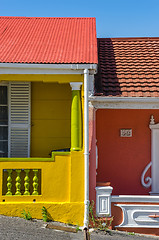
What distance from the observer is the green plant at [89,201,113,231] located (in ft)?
26.0

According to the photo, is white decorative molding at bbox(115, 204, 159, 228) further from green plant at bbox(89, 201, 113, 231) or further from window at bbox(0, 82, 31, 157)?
window at bbox(0, 82, 31, 157)

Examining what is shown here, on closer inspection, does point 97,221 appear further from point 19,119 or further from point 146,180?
point 19,119

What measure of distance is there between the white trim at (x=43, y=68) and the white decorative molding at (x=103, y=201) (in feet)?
7.81

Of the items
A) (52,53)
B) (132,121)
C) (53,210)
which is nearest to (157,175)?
(132,121)

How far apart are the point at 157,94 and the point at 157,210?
2473mm

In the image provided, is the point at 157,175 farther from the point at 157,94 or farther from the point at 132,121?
the point at 157,94

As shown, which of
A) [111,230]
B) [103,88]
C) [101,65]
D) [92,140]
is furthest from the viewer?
[101,65]

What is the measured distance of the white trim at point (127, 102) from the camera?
28.6 ft

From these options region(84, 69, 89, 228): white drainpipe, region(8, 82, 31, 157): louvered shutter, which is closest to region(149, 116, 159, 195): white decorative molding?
region(84, 69, 89, 228): white drainpipe

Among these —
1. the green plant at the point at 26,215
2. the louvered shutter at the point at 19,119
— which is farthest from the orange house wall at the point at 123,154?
the green plant at the point at 26,215

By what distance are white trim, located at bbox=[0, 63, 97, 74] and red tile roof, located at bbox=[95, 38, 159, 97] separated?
0.88 m

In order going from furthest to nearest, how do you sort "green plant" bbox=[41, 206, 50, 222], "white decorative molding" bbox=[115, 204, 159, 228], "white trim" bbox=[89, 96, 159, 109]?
"white trim" bbox=[89, 96, 159, 109] → "white decorative molding" bbox=[115, 204, 159, 228] → "green plant" bbox=[41, 206, 50, 222]

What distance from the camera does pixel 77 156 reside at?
8195mm

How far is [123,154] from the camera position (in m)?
9.62
